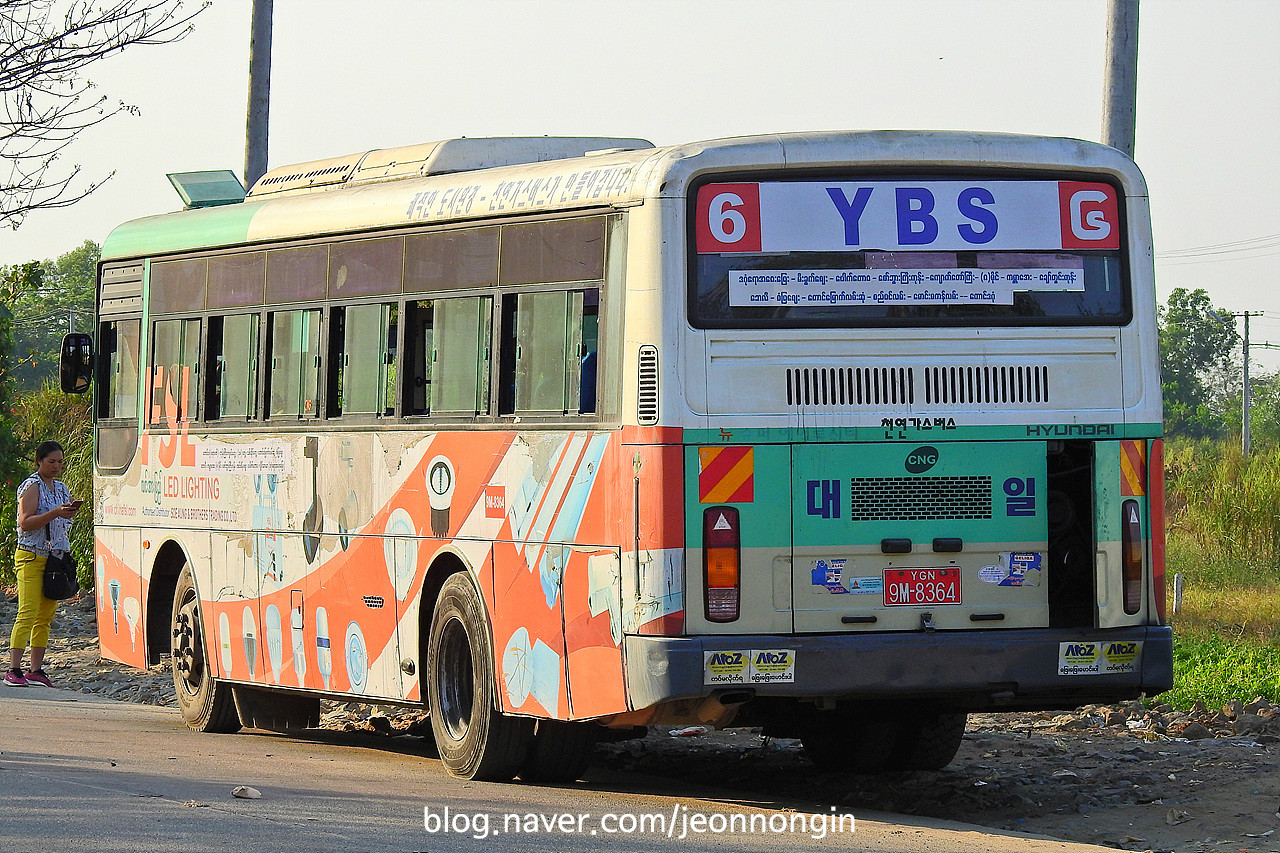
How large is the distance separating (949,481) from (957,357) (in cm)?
60

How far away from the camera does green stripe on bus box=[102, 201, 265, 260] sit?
13.6 m

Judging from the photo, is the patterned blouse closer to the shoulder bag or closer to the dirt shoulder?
the shoulder bag

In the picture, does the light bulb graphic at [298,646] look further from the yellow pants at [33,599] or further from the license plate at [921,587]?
the license plate at [921,587]

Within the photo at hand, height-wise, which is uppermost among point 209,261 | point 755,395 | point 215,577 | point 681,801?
point 209,261

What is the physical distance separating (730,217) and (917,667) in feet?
7.47

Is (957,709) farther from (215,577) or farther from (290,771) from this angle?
(215,577)

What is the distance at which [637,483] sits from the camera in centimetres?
930

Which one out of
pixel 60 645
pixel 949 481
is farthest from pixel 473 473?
pixel 60 645

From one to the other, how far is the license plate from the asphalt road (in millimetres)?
1047

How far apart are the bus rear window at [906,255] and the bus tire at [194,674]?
621 cm

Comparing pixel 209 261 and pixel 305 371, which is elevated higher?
pixel 209 261

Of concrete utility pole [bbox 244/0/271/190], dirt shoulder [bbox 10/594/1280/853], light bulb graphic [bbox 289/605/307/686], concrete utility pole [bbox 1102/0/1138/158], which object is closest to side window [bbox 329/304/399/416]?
light bulb graphic [bbox 289/605/307/686]

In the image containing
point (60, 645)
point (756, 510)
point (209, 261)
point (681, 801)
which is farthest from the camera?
point (60, 645)

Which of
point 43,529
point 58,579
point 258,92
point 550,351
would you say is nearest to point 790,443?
point 550,351
